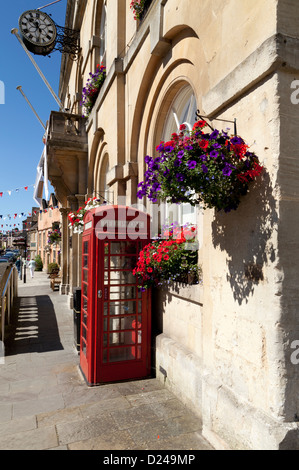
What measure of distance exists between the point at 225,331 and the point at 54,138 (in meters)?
9.39

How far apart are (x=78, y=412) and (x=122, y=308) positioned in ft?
5.13

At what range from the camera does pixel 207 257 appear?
139 inches

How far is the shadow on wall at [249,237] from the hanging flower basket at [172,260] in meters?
0.88

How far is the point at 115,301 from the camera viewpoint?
4.88 metres

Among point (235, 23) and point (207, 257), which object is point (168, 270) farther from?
point (235, 23)

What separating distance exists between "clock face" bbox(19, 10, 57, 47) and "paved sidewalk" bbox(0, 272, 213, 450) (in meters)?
11.0

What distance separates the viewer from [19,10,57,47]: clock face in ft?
36.2

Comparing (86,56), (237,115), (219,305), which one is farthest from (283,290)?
(86,56)

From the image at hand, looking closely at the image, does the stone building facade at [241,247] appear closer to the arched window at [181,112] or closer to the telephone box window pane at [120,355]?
the arched window at [181,112]

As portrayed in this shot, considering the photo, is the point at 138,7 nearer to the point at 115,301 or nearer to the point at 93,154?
the point at 93,154

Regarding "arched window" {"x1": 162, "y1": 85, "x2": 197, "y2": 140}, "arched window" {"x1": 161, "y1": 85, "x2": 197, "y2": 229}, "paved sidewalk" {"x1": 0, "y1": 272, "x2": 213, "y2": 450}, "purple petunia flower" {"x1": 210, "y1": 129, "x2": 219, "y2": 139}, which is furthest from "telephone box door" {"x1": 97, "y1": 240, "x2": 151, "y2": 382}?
"purple petunia flower" {"x1": 210, "y1": 129, "x2": 219, "y2": 139}

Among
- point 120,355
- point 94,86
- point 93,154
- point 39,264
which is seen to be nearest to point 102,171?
point 93,154

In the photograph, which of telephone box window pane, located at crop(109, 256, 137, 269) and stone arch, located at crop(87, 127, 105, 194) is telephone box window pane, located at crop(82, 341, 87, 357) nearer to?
telephone box window pane, located at crop(109, 256, 137, 269)

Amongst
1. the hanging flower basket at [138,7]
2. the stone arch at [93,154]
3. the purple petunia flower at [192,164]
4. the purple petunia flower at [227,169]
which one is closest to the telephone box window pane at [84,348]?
the purple petunia flower at [192,164]
